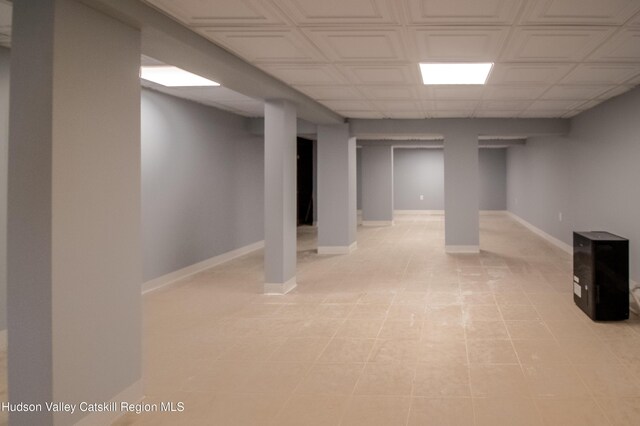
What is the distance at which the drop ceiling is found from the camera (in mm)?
3248

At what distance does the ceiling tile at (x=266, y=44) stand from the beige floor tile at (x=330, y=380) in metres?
2.42

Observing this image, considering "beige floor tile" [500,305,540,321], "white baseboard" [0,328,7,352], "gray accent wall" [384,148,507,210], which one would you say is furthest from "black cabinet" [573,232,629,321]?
Answer: "gray accent wall" [384,148,507,210]

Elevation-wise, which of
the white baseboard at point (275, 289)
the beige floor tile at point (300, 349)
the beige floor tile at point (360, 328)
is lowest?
the beige floor tile at point (300, 349)

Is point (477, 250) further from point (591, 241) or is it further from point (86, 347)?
point (86, 347)

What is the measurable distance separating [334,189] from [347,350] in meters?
5.75

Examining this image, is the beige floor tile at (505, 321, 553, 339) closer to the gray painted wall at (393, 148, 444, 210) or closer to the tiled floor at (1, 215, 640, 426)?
the tiled floor at (1, 215, 640, 426)

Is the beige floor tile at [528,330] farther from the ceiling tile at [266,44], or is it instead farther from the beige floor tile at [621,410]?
the ceiling tile at [266,44]

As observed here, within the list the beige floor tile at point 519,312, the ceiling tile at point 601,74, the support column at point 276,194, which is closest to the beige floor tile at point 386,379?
the beige floor tile at point 519,312

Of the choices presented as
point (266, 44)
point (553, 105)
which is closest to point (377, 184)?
point (553, 105)

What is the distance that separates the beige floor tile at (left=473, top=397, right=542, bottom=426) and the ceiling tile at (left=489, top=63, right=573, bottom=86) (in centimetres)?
305

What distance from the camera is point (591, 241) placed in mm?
4832

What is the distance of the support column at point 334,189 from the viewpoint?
9.63m

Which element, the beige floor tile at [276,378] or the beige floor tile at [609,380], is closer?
the beige floor tile at [609,380]

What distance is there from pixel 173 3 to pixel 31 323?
199 centimetres
